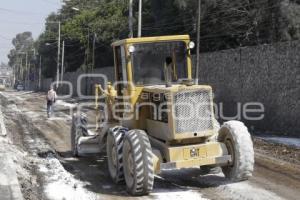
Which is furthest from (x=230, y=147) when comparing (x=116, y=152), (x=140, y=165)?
(x=116, y=152)

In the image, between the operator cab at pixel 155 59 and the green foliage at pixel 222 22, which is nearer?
the operator cab at pixel 155 59

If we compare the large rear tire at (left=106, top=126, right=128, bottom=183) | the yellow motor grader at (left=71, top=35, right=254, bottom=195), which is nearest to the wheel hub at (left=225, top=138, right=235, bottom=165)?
the yellow motor grader at (left=71, top=35, right=254, bottom=195)

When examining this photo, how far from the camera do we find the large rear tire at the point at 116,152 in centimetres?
987

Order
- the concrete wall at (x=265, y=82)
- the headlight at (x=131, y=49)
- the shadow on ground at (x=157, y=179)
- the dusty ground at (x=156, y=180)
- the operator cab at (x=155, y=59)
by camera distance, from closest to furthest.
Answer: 1. the dusty ground at (x=156, y=180)
2. the shadow on ground at (x=157, y=179)
3. the headlight at (x=131, y=49)
4. the operator cab at (x=155, y=59)
5. the concrete wall at (x=265, y=82)

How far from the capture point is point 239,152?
955 cm

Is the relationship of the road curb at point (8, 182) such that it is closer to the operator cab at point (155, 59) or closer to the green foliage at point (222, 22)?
the operator cab at point (155, 59)

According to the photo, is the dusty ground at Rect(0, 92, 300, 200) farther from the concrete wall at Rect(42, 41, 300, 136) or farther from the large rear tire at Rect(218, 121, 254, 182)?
the concrete wall at Rect(42, 41, 300, 136)

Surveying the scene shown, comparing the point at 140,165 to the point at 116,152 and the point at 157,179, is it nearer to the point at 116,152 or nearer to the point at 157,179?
the point at 116,152

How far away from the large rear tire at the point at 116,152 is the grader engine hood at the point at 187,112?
94cm

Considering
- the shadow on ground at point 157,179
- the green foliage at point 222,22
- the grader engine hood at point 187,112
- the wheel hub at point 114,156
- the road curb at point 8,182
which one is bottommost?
the shadow on ground at point 157,179

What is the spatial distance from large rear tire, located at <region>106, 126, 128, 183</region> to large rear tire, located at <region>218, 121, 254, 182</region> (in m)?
1.97

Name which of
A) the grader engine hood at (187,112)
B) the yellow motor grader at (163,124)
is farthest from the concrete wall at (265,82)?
the grader engine hood at (187,112)

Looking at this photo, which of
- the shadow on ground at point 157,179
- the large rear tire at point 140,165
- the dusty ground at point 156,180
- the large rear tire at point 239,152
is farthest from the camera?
the shadow on ground at point 157,179

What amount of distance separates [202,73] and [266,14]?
9.68 m
